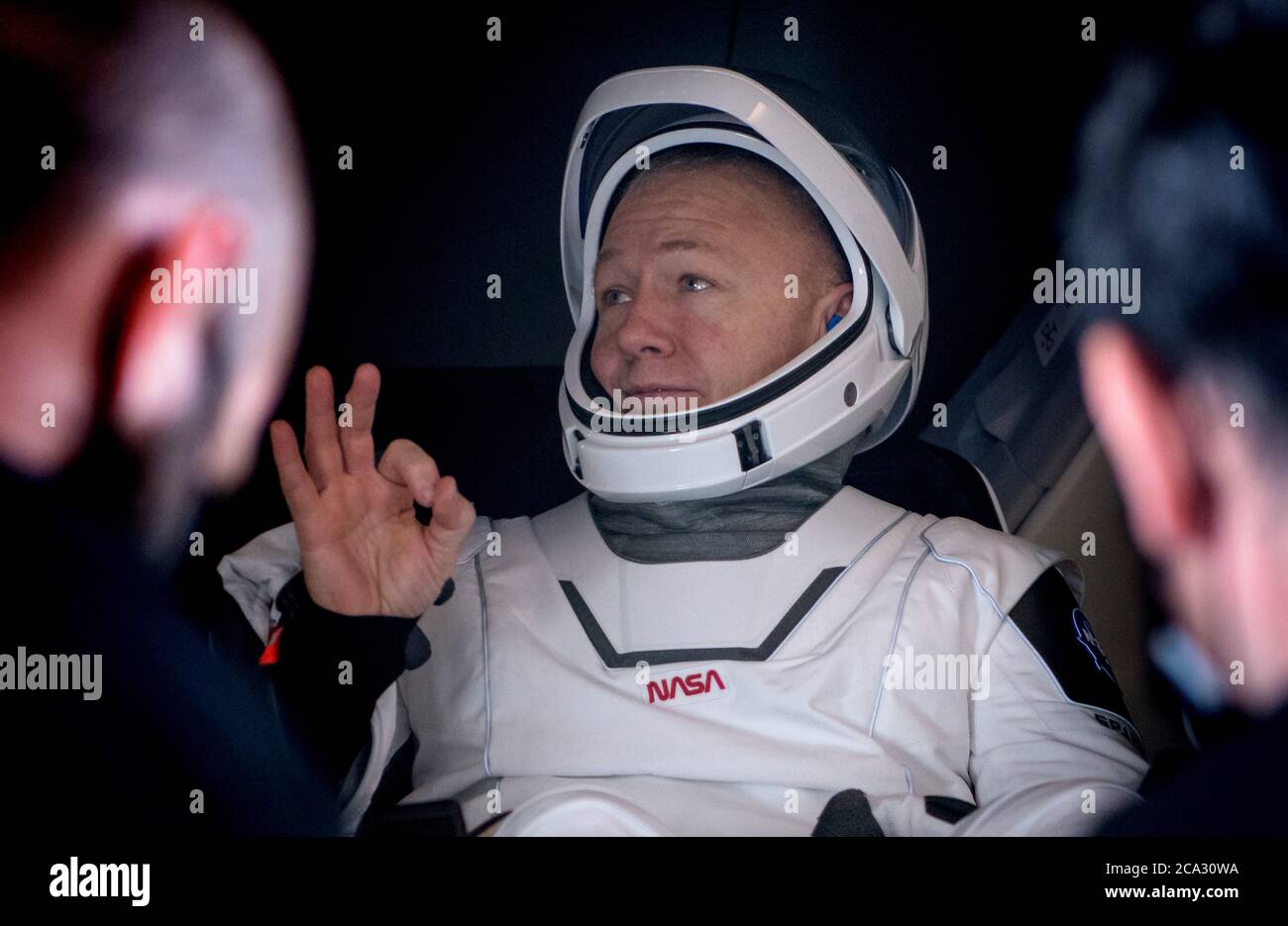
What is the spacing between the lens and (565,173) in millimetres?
1509

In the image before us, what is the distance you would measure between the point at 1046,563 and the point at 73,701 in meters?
1.15

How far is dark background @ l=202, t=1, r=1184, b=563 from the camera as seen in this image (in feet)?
4.96

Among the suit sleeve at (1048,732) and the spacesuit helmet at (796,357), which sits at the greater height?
the spacesuit helmet at (796,357)

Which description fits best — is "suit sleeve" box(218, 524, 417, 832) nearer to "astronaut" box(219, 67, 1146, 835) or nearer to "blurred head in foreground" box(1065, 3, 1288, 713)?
"astronaut" box(219, 67, 1146, 835)

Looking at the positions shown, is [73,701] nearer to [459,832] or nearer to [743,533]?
[459,832]

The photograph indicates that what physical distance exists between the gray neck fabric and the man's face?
5.2 inches

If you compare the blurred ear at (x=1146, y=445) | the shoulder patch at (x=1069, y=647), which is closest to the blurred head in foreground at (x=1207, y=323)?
the blurred ear at (x=1146, y=445)

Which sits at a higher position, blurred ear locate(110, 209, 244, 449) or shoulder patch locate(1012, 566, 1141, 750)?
blurred ear locate(110, 209, 244, 449)

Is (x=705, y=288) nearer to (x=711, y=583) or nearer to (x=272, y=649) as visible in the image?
(x=711, y=583)

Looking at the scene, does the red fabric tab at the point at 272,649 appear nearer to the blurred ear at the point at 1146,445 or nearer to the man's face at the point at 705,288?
the man's face at the point at 705,288

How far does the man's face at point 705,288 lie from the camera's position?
1411mm

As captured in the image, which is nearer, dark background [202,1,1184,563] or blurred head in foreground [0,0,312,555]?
blurred head in foreground [0,0,312,555]

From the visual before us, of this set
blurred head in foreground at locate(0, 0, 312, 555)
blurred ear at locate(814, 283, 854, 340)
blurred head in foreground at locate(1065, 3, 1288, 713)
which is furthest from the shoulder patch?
blurred head in foreground at locate(0, 0, 312, 555)

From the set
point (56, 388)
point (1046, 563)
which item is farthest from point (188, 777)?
point (1046, 563)
